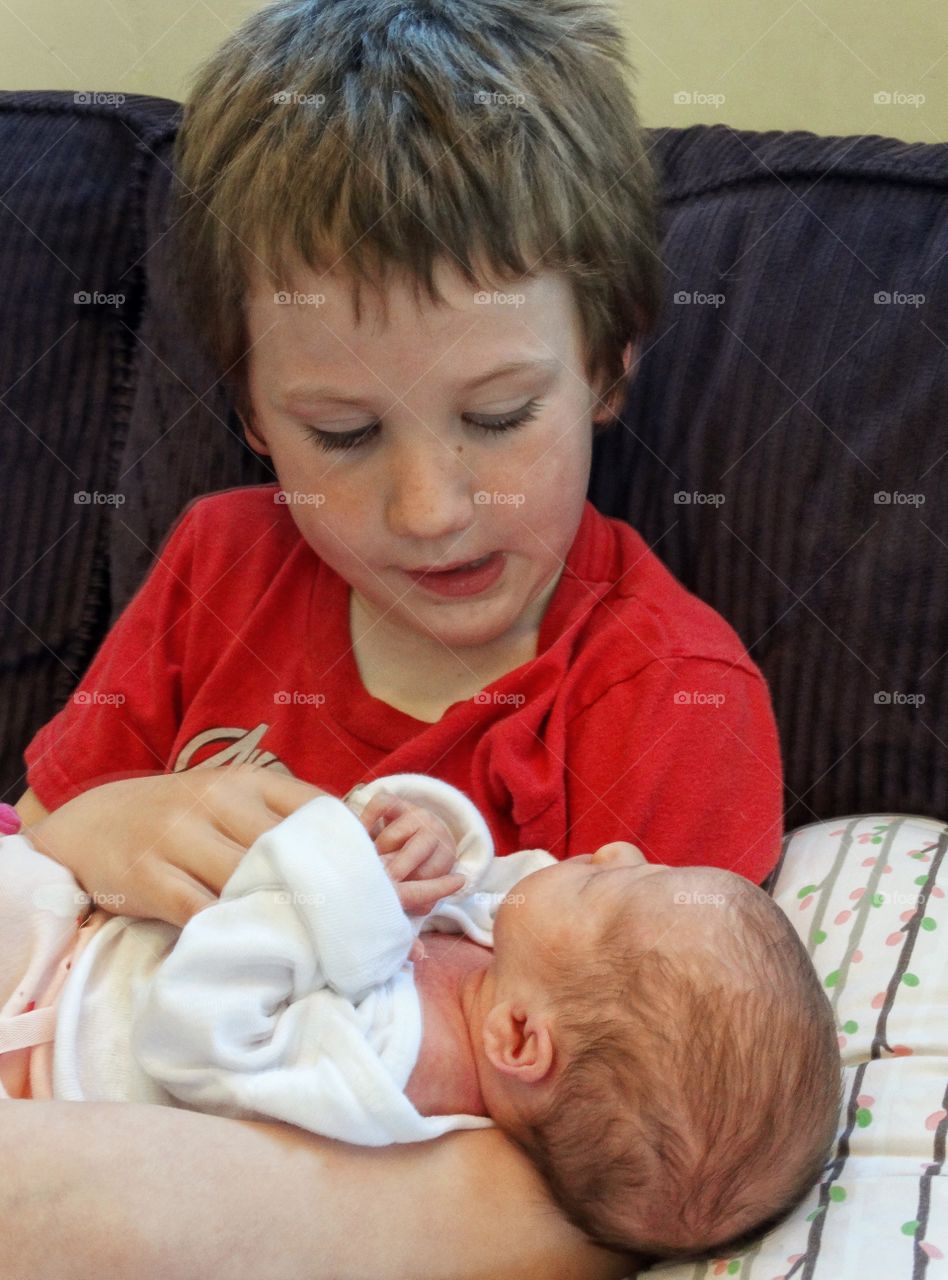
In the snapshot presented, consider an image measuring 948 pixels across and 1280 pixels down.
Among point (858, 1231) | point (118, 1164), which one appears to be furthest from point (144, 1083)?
point (858, 1231)

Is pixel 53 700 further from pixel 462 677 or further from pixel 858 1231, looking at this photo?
pixel 858 1231

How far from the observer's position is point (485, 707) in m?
1.26

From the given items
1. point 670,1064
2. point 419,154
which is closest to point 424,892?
point 670,1064

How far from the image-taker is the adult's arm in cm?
90

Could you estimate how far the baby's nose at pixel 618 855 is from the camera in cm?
110

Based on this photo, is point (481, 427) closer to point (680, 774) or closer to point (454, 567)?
point (454, 567)

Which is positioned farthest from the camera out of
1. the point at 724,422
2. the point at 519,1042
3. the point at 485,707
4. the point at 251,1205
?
the point at 724,422

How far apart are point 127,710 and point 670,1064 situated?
694 mm

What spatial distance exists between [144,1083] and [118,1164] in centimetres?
13

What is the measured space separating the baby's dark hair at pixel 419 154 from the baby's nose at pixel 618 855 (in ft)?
1.41

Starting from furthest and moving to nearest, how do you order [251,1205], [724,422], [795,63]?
[795,63] → [724,422] → [251,1205]

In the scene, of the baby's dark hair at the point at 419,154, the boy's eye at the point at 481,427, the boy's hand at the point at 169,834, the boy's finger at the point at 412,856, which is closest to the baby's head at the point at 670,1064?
the boy's finger at the point at 412,856

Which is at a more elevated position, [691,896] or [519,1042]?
[691,896]

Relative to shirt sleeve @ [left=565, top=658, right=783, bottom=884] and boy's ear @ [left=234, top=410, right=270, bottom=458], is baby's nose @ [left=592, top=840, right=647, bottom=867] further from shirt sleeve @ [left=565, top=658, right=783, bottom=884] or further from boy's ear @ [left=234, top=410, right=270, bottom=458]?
boy's ear @ [left=234, top=410, right=270, bottom=458]
